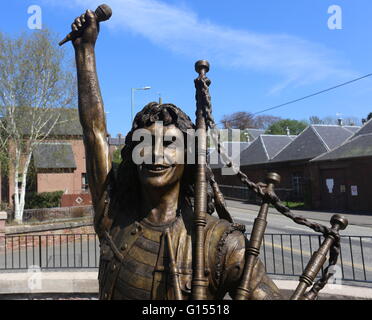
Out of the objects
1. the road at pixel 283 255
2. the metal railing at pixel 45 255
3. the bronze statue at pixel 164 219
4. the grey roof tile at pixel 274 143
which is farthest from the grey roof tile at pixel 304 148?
the bronze statue at pixel 164 219

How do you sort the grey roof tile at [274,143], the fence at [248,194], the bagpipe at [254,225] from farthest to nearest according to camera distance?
the grey roof tile at [274,143] → the fence at [248,194] → the bagpipe at [254,225]

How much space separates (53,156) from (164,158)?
894 inches

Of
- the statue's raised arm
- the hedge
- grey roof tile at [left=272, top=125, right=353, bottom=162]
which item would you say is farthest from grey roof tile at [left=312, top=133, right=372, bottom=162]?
the statue's raised arm

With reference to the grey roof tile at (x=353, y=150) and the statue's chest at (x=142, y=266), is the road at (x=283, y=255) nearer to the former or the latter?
the statue's chest at (x=142, y=266)

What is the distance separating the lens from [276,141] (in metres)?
35.2

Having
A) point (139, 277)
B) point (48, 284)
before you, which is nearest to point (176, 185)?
point (139, 277)

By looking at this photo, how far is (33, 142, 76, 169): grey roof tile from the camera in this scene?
21.6m

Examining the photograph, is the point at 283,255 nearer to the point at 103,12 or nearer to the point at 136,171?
the point at 136,171

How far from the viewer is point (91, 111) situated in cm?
225

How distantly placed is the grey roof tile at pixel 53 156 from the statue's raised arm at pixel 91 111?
2017 cm

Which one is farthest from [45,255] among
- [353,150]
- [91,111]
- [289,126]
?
[289,126]

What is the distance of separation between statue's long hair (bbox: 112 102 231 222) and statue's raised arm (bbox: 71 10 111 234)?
0.12 metres

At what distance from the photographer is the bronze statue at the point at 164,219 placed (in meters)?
1.80
